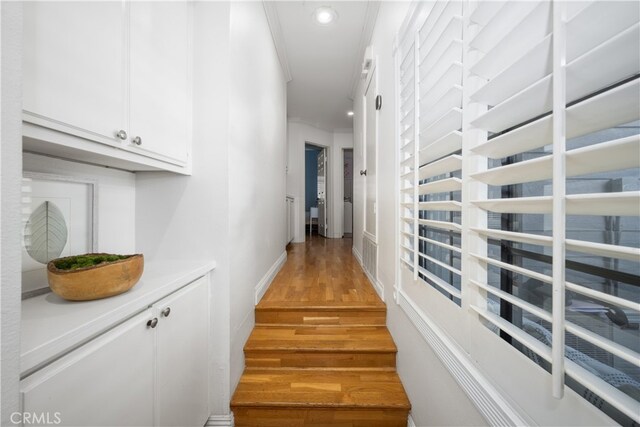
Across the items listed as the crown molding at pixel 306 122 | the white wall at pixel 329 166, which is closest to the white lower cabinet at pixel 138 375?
the white wall at pixel 329 166

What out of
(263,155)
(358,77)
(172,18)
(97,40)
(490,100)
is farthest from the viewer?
(358,77)

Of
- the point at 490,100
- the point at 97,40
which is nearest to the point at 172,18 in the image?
the point at 97,40

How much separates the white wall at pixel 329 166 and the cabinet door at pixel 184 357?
3.86 meters

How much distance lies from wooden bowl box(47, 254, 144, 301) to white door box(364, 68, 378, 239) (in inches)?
74.1

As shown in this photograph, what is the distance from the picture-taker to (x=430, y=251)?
1.30 metres

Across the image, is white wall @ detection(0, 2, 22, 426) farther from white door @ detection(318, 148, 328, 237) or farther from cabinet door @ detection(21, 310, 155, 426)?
white door @ detection(318, 148, 328, 237)

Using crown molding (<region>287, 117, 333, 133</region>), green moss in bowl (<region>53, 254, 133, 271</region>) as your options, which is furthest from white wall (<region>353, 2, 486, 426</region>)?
crown molding (<region>287, 117, 333, 133</region>)

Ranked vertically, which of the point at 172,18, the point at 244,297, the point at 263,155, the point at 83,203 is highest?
the point at 172,18

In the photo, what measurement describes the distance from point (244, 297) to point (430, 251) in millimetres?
1171

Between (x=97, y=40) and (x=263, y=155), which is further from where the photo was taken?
(x=263, y=155)

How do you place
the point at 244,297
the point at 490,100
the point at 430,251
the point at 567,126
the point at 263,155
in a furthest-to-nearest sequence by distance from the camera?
the point at 263,155 < the point at 244,297 < the point at 430,251 < the point at 490,100 < the point at 567,126

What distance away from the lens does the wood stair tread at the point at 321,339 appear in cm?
162

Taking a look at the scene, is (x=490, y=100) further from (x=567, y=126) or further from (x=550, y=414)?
(x=550, y=414)

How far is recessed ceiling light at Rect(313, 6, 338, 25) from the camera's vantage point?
2225 mm
